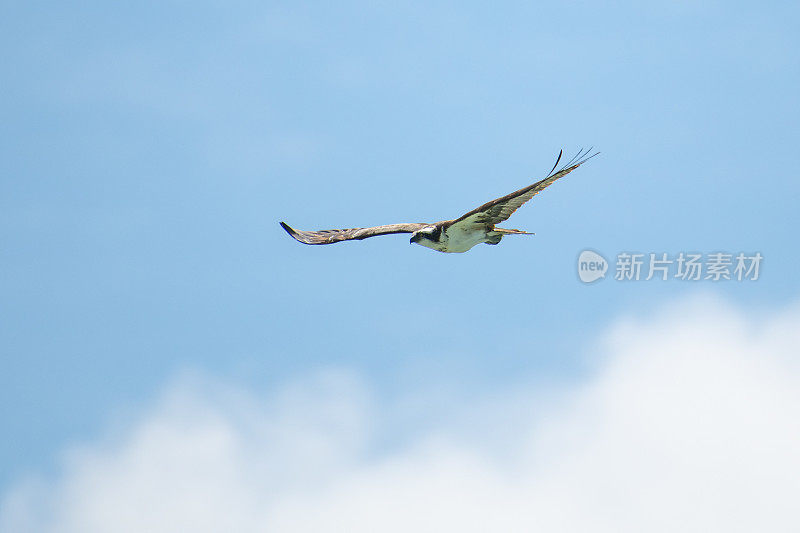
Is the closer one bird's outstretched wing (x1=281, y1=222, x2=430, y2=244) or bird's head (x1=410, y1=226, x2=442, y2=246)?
bird's head (x1=410, y1=226, x2=442, y2=246)

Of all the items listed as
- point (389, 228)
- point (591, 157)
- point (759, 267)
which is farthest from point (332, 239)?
point (759, 267)

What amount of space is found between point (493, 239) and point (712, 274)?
32.4 feet

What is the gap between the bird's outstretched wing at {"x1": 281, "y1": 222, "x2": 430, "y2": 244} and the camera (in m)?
35.0

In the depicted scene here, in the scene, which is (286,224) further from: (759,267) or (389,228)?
(759,267)

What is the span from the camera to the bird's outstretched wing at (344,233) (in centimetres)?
3500

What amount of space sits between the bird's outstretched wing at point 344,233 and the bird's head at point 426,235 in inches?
41.2

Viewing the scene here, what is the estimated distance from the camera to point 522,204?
30.9 m

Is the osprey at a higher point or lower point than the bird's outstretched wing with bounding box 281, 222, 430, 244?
lower

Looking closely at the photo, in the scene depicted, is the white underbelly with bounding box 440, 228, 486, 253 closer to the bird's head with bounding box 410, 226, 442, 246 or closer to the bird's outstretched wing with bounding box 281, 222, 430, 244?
the bird's head with bounding box 410, 226, 442, 246

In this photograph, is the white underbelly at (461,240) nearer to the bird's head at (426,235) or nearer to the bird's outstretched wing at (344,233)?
the bird's head at (426,235)

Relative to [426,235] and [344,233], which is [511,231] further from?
[344,233]

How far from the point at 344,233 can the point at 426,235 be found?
446 cm

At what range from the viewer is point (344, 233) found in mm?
36562

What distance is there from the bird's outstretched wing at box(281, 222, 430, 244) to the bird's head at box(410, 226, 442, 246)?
1.05 metres
